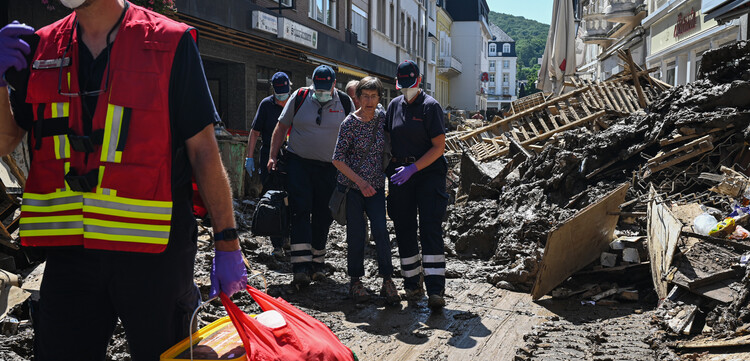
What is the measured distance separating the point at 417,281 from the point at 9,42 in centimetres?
383

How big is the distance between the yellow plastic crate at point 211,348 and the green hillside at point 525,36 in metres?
146

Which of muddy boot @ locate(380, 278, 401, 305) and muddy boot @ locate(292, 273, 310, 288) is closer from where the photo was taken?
muddy boot @ locate(380, 278, 401, 305)

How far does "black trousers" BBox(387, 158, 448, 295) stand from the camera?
16.8 feet

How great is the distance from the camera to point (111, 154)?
1994 millimetres

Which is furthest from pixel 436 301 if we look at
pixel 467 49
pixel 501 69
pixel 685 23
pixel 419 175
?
pixel 501 69

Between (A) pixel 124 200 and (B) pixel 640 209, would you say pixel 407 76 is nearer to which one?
(B) pixel 640 209

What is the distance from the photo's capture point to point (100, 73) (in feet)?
6.82

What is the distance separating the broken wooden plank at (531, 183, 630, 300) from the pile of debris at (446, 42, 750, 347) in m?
0.01

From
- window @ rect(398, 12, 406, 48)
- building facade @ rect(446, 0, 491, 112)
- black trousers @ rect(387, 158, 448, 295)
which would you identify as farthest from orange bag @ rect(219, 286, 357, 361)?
building facade @ rect(446, 0, 491, 112)

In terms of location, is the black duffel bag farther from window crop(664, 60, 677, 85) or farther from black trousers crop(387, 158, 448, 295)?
window crop(664, 60, 677, 85)

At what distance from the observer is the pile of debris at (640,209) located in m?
4.57

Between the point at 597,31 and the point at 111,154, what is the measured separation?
110ft

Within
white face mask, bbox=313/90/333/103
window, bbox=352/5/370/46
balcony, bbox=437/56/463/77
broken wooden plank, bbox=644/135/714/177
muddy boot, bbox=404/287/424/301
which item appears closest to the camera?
muddy boot, bbox=404/287/424/301

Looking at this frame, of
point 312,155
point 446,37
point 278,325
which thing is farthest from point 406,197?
point 446,37
